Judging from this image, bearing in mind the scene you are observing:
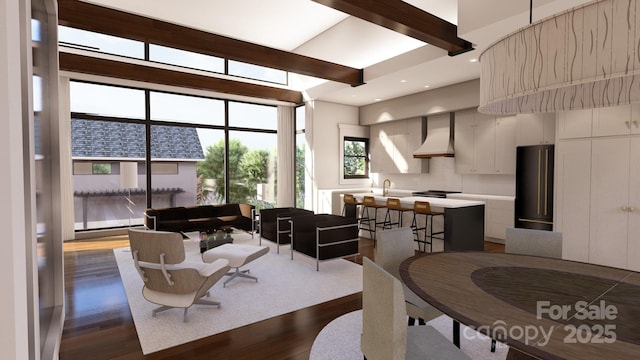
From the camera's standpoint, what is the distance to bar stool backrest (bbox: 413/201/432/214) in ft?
17.5

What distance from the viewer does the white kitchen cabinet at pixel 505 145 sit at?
623 centimetres

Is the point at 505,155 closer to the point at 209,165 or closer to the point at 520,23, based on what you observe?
the point at 520,23

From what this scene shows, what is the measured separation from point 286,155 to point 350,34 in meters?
3.67

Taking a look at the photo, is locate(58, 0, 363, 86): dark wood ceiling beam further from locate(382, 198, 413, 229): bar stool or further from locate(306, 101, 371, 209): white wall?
locate(382, 198, 413, 229): bar stool

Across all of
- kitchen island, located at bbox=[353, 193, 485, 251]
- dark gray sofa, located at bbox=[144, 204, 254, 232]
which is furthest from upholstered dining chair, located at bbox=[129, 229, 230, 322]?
kitchen island, located at bbox=[353, 193, 485, 251]

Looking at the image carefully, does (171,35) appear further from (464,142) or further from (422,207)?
(464,142)

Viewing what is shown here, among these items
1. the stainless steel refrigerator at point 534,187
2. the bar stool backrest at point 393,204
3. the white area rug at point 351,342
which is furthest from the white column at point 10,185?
the stainless steel refrigerator at point 534,187

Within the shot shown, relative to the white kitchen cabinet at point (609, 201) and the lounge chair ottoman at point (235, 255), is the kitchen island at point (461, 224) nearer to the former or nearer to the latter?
Answer: the white kitchen cabinet at point (609, 201)

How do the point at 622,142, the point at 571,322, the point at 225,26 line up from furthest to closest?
the point at 225,26 < the point at 622,142 < the point at 571,322

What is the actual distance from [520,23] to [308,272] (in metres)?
4.16

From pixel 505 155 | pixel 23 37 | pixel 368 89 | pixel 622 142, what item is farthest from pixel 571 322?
pixel 368 89

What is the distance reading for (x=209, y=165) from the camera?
8.16 meters

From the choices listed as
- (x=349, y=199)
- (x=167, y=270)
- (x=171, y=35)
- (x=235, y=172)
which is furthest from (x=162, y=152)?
(x=167, y=270)

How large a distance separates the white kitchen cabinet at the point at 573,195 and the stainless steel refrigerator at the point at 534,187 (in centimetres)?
43
